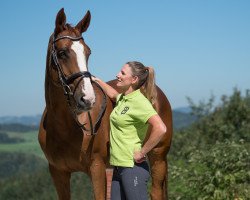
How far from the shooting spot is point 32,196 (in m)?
85.3

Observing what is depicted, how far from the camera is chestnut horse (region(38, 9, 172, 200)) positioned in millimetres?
4207

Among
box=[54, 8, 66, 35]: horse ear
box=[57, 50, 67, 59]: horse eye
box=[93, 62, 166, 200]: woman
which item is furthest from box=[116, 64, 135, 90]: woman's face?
box=[54, 8, 66, 35]: horse ear

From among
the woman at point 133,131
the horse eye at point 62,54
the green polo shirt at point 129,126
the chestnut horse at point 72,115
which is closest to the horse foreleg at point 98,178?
the chestnut horse at point 72,115

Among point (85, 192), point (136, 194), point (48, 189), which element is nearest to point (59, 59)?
point (136, 194)

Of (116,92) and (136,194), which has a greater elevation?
(116,92)

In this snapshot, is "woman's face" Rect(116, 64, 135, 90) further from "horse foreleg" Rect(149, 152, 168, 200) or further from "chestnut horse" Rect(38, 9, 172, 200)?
"horse foreleg" Rect(149, 152, 168, 200)

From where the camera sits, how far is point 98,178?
4.56m

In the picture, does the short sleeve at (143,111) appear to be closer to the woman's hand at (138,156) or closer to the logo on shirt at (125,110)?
the logo on shirt at (125,110)

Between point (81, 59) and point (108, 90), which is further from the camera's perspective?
point (108, 90)

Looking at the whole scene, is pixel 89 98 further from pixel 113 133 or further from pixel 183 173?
pixel 183 173

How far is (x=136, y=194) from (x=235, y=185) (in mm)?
4113

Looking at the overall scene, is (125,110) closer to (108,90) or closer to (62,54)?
(62,54)

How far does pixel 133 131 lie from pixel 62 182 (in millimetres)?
1469

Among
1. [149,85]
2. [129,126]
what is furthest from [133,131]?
[149,85]
